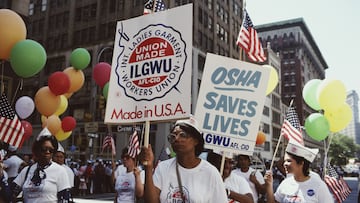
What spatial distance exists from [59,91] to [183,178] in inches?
360

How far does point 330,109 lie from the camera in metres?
8.17

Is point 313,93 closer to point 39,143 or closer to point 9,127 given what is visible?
point 39,143

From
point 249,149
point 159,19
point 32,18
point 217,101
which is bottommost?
point 249,149

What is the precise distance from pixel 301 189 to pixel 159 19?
2.61 metres

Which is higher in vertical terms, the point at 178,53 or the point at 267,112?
the point at 267,112

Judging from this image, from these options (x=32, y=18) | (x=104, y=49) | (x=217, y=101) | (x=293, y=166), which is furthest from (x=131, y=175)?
(x=32, y=18)

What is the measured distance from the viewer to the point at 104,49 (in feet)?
117

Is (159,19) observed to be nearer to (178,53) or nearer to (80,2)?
(178,53)

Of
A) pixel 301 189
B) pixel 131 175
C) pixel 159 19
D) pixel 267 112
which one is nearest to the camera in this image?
pixel 159 19

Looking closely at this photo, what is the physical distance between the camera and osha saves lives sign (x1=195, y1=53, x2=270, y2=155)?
4383 mm

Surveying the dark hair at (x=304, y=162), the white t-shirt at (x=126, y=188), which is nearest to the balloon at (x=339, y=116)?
the dark hair at (x=304, y=162)

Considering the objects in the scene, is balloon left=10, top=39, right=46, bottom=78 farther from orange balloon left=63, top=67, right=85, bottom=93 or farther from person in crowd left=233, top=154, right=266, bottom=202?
person in crowd left=233, top=154, right=266, bottom=202

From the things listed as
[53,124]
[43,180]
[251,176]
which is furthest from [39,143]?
[53,124]

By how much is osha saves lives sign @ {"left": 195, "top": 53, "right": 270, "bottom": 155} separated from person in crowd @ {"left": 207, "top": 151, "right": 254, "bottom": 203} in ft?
1.24
